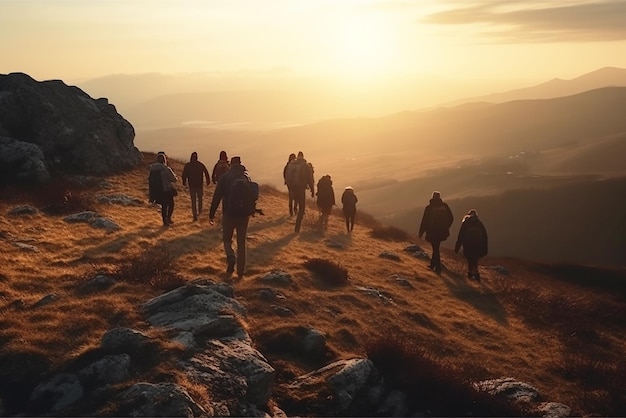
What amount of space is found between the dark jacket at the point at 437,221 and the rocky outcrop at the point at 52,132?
61.1ft

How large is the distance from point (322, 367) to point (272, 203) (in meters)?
24.8

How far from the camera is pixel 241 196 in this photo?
48.7 ft

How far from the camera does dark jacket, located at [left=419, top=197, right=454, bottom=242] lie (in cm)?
2192

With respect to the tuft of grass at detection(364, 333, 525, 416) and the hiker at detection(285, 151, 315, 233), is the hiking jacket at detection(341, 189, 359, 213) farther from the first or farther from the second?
the tuft of grass at detection(364, 333, 525, 416)

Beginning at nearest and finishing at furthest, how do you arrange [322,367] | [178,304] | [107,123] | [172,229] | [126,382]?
[126,382] < [322,367] < [178,304] < [172,229] < [107,123]

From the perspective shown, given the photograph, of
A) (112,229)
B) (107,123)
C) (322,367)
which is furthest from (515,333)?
(107,123)

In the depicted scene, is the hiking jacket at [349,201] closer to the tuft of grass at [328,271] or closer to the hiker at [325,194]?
the hiker at [325,194]

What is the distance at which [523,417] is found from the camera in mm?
10281

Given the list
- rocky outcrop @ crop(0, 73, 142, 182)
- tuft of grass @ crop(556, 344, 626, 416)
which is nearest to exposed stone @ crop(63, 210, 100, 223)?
rocky outcrop @ crop(0, 73, 142, 182)

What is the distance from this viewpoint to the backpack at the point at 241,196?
1482 centimetres

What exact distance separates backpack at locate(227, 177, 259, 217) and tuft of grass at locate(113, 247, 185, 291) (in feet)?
7.92

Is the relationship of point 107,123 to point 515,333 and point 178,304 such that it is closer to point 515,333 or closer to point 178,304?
point 178,304

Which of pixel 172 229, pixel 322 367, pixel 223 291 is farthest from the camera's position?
pixel 172 229

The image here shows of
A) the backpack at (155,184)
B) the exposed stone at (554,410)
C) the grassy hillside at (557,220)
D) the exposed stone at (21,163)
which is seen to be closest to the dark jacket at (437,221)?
the backpack at (155,184)
